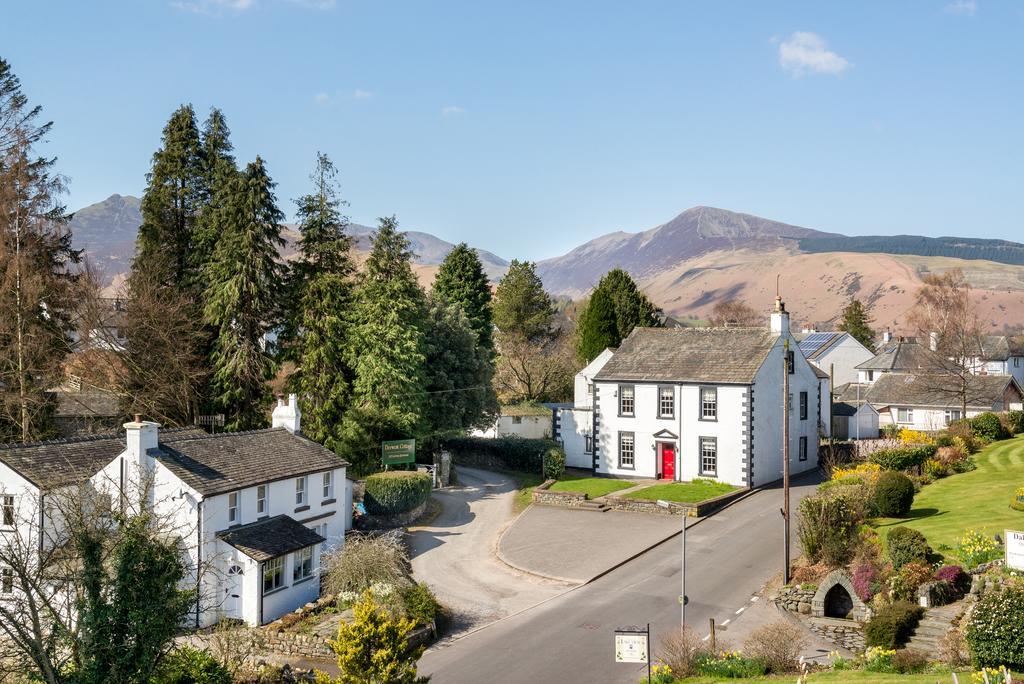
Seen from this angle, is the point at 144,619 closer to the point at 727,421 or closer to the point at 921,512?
the point at 921,512

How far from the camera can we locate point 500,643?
86.0 ft

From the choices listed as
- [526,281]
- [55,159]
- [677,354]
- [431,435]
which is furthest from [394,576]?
[526,281]

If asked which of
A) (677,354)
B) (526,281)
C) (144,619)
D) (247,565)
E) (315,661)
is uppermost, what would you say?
(526,281)

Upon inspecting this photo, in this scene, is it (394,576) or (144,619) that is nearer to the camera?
(144,619)

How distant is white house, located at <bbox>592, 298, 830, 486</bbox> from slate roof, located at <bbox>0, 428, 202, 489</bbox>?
2750 centimetres

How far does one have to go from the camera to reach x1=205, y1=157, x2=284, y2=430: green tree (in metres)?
45.2

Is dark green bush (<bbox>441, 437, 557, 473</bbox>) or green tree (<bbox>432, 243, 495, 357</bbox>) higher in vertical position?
green tree (<bbox>432, 243, 495, 357</bbox>)

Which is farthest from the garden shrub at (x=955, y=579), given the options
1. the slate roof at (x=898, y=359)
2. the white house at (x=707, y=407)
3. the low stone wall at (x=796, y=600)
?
the slate roof at (x=898, y=359)

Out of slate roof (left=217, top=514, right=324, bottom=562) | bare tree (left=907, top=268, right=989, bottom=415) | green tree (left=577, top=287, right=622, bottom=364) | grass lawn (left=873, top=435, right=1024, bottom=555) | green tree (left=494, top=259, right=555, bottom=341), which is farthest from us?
green tree (left=494, top=259, right=555, bottom=341)

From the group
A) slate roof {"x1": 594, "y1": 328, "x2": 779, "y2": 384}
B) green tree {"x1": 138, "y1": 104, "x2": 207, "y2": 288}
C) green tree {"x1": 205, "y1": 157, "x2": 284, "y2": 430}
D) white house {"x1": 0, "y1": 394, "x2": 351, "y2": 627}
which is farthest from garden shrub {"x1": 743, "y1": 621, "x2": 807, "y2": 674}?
green tree {"x1": 138, "y1": 104, "x2": 207, "y2": 288}

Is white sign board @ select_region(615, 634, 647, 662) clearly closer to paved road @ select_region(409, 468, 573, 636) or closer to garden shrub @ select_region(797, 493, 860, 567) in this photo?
paved road @ select_region(409, 468, 573, 636)

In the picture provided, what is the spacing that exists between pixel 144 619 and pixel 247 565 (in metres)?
12.3

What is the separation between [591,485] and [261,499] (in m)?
21.0

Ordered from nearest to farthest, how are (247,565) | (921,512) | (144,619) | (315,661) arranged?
(144,619)
(315,661)
(247,565)
(921,512)
